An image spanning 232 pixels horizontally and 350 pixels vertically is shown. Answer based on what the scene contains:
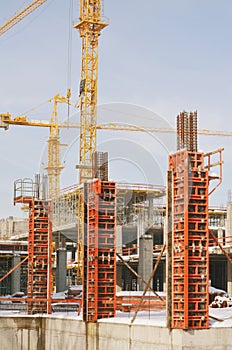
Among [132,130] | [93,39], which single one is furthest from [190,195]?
[132,130]

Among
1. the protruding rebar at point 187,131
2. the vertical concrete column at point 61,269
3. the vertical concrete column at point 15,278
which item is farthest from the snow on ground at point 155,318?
the vertical concrete column at point 15,278

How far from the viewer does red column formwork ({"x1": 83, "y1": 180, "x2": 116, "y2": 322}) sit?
107 ft

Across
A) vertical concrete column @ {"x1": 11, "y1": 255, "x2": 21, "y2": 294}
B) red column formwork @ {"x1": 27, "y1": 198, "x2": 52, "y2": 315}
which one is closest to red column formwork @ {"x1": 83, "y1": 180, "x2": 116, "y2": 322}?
red column formwork @ {"x1": 27, "y1": 198, "x2": 52, "y2": 315}

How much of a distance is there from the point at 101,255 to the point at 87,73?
4288 centimetres

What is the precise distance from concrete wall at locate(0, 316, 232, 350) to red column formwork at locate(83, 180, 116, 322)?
39.3 inches

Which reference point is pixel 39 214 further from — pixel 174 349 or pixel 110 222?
pixel 174 349

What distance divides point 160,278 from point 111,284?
48565 millimetres

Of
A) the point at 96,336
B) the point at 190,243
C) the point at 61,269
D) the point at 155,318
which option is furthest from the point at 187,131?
the point at 61,269

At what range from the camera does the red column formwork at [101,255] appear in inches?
1278

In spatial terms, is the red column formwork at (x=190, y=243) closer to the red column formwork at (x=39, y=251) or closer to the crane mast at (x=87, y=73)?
the red column formwork at (x=39, y=251)

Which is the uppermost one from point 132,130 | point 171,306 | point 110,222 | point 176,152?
point 132,130

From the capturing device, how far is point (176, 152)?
26.9 m

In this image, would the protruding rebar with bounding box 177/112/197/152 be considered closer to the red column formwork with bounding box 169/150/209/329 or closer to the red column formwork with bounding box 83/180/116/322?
the red column formwork with bounding box 169/150/209/329

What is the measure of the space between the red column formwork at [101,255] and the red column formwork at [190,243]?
663cm
